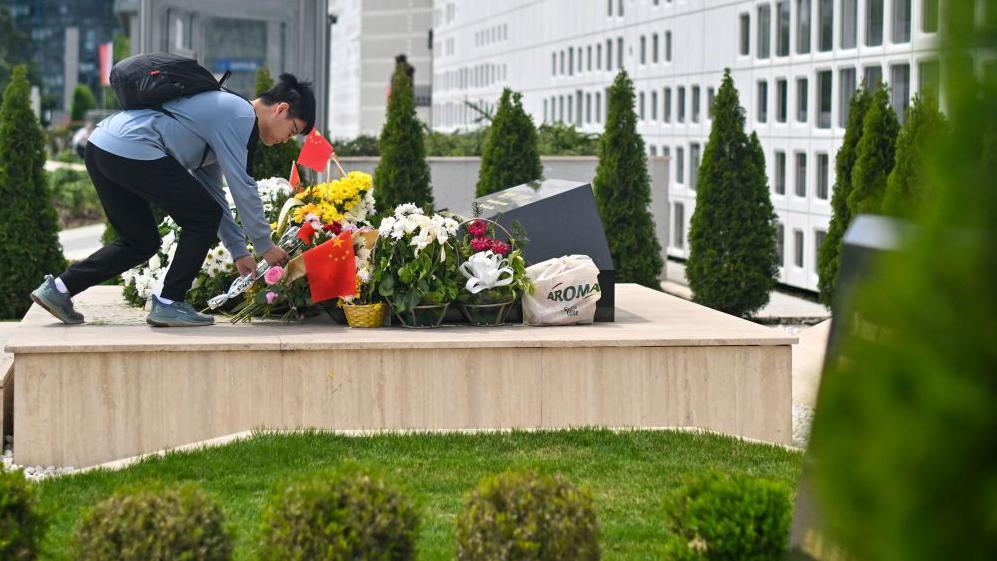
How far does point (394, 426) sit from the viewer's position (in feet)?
25.7

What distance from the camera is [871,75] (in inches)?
615

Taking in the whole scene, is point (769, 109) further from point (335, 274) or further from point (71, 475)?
point (71, 475)

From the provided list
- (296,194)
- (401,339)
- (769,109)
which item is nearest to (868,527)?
(401,339)

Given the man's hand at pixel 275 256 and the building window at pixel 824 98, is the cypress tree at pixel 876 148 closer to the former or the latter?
the building window at pixel 824 98

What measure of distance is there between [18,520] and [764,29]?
15.7 metres

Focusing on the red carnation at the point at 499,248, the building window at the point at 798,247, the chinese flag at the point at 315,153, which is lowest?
the building window at the point at 798,247

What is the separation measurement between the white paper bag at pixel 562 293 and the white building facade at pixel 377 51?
68060 millimetres

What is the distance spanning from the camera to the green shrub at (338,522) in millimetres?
4066

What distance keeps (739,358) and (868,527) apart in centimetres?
633

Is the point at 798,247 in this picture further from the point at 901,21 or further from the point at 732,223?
the point at 901,21

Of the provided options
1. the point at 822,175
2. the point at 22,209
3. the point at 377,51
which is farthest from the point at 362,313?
the point at 377,51

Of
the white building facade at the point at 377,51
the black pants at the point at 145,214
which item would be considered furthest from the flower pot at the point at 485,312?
the white building facade at the point at 377,51

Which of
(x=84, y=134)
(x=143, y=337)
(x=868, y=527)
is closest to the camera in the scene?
(x=868, y=527)

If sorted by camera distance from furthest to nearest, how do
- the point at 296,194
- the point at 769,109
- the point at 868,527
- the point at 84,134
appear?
the point at 84,134, the point at 769,109, the point at 296,194, the point at 868,527
